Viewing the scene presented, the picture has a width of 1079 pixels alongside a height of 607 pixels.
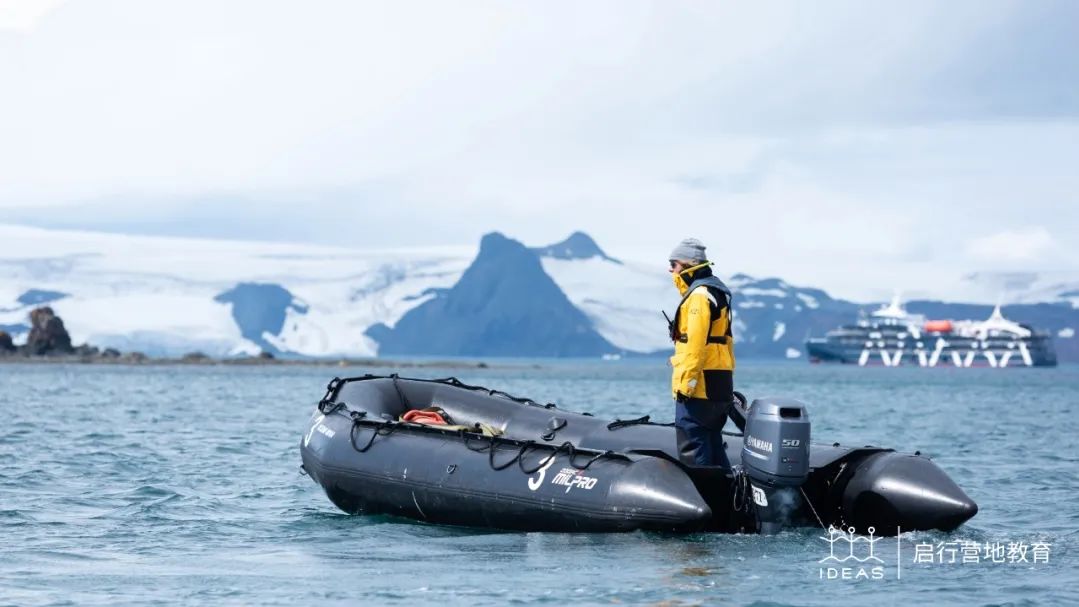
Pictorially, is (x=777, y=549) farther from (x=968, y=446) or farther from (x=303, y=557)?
(x=968, y=446)

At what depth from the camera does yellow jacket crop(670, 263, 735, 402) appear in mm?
9836

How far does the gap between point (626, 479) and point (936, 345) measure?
164699 mm

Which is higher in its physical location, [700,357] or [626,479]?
[700,357]

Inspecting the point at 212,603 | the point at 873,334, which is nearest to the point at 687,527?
the point at 212,603

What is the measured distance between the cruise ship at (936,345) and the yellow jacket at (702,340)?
159 meters

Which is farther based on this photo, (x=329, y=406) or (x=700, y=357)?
(x=329, y=406)

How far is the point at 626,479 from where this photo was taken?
9.82 m

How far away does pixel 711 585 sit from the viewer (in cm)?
819

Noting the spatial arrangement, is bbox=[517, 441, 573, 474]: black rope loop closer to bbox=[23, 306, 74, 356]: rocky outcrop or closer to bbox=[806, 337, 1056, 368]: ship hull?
bbox=[23, 306, 74, 356]: rocky outcrop

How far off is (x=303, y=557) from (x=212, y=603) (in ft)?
5.89

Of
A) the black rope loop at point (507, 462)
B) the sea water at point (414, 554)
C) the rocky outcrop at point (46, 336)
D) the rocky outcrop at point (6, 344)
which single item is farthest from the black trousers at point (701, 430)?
the rocky outcrop at point (46, 336)

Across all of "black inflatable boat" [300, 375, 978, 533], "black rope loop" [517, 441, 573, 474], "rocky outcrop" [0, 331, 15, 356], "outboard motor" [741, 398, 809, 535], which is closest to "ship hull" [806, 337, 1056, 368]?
"rocky outcrop" [0, 331, 15, 356]

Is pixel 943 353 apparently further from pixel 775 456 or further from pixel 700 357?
pixel 775 456

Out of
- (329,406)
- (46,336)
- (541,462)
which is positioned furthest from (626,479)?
(46,336)
